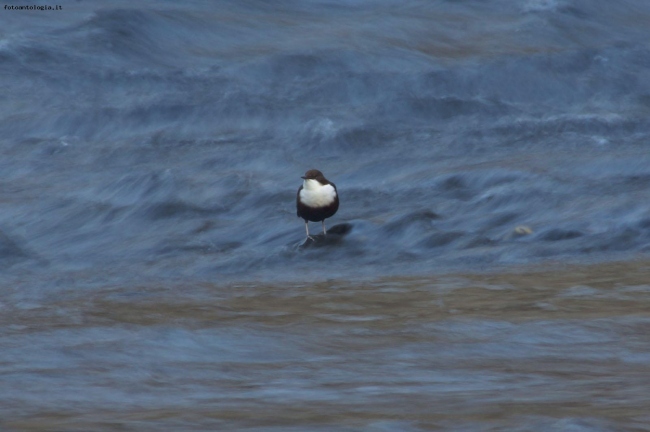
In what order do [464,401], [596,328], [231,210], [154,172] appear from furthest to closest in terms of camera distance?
[154,172] < [231,210] < [596,328] < [464,401]

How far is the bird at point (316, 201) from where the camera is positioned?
9875 mm

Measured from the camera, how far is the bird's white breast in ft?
32.4

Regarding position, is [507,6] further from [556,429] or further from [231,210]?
[556,429]

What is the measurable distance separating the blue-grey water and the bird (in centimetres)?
21

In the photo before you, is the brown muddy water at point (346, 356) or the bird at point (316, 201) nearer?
the brown muddy water at point (346, 356)

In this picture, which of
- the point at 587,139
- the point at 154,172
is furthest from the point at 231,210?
the point at 587,139

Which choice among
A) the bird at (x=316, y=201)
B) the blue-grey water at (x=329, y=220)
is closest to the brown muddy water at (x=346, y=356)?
the blue-grey water at (x=329, y=220)

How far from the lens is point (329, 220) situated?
35.4 feet

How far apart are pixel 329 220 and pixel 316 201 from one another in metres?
0.92

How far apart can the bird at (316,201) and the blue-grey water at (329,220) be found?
213 millimetres

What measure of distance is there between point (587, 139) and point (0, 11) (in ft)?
32.3

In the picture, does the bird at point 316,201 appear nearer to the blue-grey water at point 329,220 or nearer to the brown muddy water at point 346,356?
the blue-grey water at point 329,220

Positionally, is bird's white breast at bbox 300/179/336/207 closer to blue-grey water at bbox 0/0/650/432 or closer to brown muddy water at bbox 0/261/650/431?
blue-grey water at bbox 0/0/650/432

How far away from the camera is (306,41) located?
54.5ft
